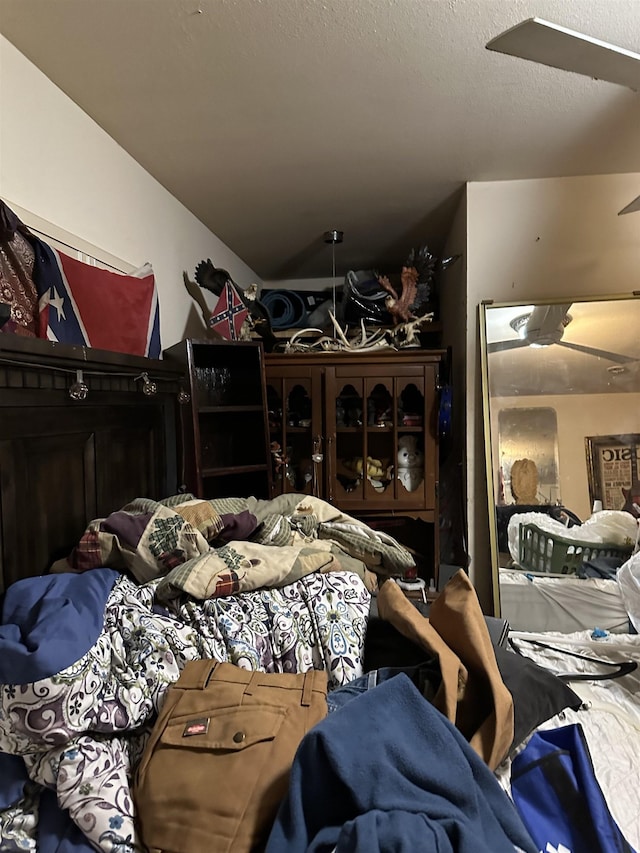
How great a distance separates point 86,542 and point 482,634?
78cm

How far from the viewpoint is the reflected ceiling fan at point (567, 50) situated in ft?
2.52

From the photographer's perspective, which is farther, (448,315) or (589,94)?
(448,315)

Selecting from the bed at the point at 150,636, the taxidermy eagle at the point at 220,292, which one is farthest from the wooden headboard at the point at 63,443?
the taxidermy eagle at the point at 220,292

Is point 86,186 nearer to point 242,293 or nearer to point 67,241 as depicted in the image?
point 67,241

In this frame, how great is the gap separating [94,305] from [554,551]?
69.8 inches

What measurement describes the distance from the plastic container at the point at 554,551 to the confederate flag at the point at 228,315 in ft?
4.48

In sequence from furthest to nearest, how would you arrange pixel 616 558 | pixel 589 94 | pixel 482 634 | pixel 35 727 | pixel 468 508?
pixel 468 508, pixel 616 558, pixel 589 94, pixel 482 634, pixel 35 727

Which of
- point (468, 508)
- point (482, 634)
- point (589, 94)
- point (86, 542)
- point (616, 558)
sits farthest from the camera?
point (468, 508)

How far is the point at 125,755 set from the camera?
731 millimetres

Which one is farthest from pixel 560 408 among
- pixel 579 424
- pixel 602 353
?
pixel 602 353

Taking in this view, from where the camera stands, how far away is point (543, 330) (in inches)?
75.7

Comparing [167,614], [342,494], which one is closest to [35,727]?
[167,614]

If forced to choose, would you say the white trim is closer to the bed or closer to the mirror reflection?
the bed

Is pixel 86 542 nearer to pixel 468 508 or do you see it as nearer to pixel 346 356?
pixel 346 356
